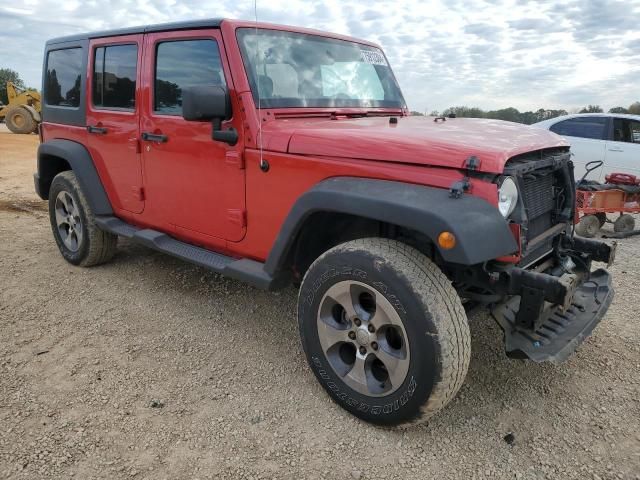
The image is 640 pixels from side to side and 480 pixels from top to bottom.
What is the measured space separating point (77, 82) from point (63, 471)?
344 cm

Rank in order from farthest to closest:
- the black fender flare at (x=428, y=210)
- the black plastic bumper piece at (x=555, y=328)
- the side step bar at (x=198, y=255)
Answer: the side step bar at (x=198, y=255) → the black plastic bumper piece at (x=555, y=328) → the black fender flare at (x=428, y=210)

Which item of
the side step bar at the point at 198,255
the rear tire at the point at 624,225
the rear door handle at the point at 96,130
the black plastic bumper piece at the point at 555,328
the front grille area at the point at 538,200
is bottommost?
the rear tire at the point at 624,225

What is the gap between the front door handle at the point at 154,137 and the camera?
361cm

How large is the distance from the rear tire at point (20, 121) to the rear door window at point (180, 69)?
19.7 m

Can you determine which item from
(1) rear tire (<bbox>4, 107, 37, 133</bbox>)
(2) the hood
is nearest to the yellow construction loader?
(1) rear tire (<bbox>4, 107, 37, 133</bbox>)

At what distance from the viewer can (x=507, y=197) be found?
241 cm

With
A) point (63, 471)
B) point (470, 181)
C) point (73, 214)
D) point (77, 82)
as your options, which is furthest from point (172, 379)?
point (77, 82)

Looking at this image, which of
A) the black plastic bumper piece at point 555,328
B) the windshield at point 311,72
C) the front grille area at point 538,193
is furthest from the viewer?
the windshield at point 311,72

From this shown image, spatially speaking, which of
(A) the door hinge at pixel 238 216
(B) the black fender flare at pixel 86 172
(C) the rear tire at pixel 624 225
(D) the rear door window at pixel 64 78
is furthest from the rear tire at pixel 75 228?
(C) the rear tire at pixel 624 225

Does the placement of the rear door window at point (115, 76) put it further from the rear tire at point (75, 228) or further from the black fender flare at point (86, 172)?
the rear tire at point (75, 228)

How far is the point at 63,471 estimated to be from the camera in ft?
7.59

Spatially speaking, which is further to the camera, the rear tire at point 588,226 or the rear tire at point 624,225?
the rear tire at point 624,225

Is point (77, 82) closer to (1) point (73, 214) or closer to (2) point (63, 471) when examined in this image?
(1) point (73, 214)

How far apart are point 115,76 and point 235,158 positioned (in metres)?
1.70
